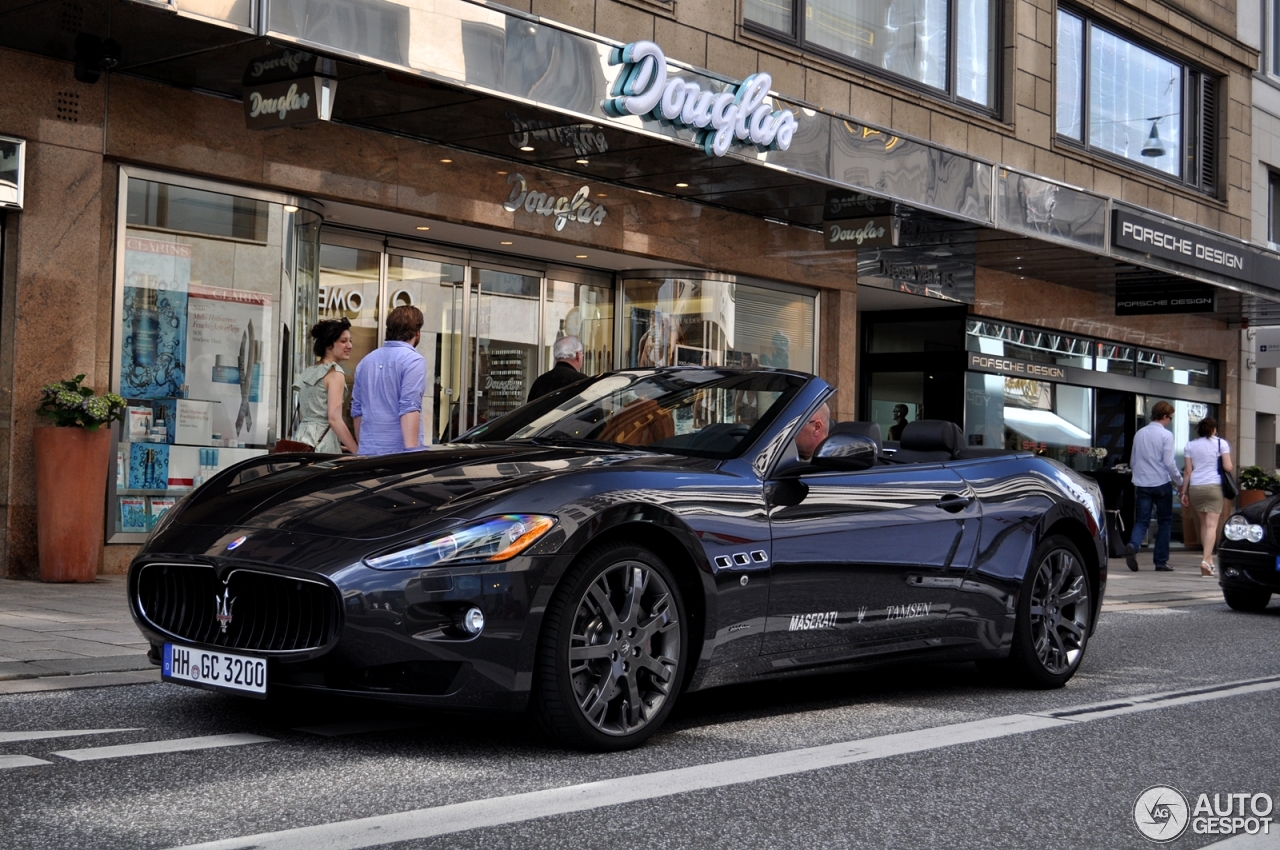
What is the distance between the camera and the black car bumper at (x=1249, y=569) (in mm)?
11938

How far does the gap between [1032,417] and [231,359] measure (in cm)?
1285

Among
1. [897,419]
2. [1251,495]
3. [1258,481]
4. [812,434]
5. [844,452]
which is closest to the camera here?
[844,452]

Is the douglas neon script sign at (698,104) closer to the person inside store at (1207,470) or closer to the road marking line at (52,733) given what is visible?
the person inside store at (1207,470)

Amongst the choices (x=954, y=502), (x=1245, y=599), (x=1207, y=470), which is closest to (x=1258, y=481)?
(x=1207, y=470)

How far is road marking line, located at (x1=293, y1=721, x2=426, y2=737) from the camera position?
5.07 meters

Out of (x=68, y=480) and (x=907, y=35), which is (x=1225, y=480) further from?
(x=68, y=480)

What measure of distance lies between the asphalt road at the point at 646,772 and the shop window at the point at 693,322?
377 inches

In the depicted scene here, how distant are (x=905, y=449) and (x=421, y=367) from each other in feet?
9.12

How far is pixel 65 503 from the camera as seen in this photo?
1030cm

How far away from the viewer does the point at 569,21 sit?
13.6 metres

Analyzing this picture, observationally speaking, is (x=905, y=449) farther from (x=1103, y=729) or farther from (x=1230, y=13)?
(x=1230, y=13)

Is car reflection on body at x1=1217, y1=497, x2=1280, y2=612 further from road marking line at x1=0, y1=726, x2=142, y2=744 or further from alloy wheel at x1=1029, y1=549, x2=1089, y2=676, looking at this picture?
road marking line at x1=0, y1=726, x2=142, y2=744

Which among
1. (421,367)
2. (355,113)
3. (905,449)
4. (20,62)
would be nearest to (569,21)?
(355,113)

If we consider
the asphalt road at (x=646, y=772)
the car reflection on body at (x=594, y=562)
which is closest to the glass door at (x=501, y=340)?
the car reflection on body at (x=594, y=562)
